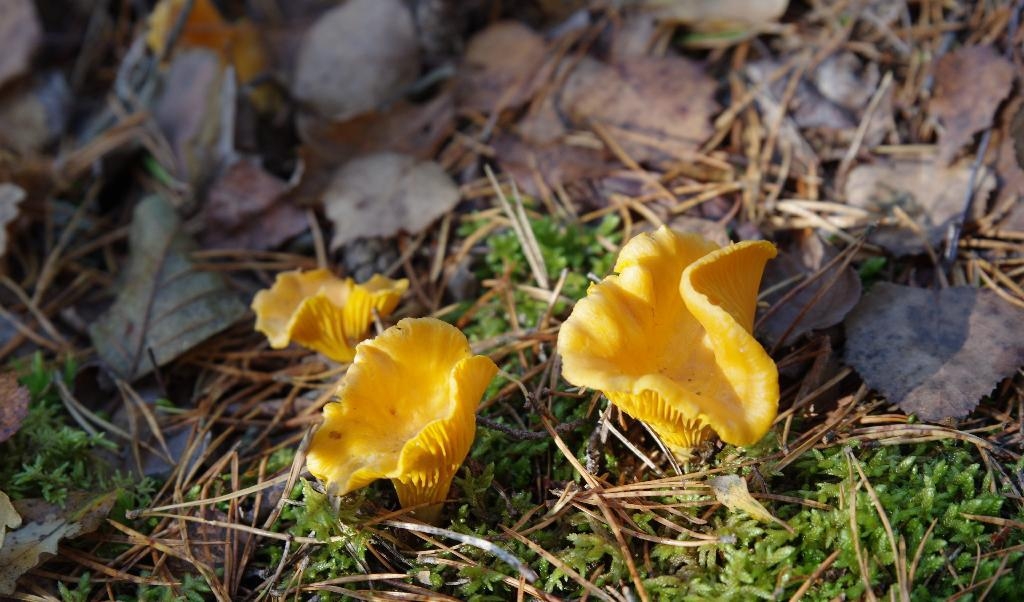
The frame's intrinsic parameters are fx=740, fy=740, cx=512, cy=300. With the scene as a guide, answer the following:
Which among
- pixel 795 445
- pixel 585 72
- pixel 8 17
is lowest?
pixel 795 445

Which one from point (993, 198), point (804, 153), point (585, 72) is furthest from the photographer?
point (585, 72)

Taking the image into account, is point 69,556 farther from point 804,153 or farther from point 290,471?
point 804,153

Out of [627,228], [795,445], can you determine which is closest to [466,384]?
[795,445]

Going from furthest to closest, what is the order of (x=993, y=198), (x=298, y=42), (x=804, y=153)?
(x=298, y=42) < (x=804, y=153) < (x=993, y=198)

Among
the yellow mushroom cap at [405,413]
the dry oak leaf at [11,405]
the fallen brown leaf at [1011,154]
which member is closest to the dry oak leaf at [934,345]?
the fallen brown leaf at [1011,154]

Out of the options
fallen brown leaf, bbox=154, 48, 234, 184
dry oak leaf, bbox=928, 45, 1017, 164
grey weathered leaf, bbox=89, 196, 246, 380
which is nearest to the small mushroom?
grey weathered leaf, bbox=89, 196, 246, 380

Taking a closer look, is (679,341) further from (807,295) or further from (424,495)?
(424,495)
